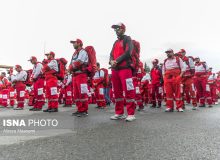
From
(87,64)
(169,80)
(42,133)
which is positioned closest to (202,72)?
(169,80)

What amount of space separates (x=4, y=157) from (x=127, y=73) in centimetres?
372

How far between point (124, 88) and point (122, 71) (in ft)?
1.19

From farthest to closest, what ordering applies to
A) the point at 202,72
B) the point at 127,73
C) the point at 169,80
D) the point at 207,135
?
the point at 202,72, the point at 169,80, the point at 127,73, the point at 207,135

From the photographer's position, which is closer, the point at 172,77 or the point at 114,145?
the point at 114,145

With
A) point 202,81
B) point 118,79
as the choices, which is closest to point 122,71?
point 118,79

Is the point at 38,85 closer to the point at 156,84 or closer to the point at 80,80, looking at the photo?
the point at 80,80

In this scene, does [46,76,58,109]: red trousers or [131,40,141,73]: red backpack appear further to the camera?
[46,76,58,109]: red trousers

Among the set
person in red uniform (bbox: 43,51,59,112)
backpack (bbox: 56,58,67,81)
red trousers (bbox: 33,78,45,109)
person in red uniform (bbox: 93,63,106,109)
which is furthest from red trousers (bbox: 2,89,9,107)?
backpack (bbox: 56,58,67,81)

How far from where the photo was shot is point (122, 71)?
6.01 m

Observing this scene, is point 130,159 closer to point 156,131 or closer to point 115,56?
point 156,131

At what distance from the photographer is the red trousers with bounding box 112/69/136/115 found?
232 inches

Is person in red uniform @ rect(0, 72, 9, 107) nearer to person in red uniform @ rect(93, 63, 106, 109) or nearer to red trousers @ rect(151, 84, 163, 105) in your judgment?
person in red uniform @ rect(93, 63, 106, 109)

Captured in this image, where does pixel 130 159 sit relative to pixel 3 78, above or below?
below

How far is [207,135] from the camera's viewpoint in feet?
12.4
